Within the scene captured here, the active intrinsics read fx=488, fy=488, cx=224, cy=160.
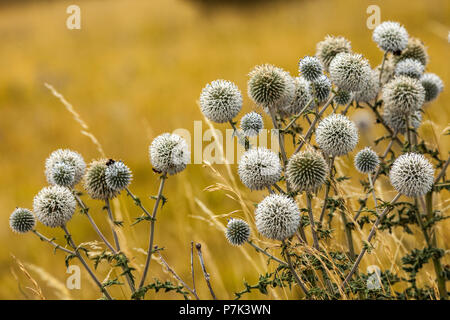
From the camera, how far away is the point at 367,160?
8.39 feet

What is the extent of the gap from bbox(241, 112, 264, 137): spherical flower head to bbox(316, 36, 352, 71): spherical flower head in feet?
2.16

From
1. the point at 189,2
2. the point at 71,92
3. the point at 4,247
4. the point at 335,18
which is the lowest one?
the point at 4,247

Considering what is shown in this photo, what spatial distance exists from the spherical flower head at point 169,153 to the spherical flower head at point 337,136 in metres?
0.63

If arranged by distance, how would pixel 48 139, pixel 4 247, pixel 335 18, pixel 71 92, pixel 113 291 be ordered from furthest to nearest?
1. pixel 335 18
2. pixel 71 92
3. pixel 48 139
4. pixel 4 247
5. pixel 113 291

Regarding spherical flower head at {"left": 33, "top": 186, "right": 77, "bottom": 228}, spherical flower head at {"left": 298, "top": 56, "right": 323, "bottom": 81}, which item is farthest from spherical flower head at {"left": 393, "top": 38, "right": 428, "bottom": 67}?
spherical flower head at {"left": 33, "top": 186, "right": 77, "bottom": 228}

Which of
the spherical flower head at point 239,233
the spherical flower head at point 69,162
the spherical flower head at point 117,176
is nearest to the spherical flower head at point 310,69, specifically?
the spherical flower head at point 239,233

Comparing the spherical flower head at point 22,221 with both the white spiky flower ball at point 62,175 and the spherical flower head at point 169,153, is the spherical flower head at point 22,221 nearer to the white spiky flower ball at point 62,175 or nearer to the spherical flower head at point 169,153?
the white spiky flower ball at point 62,175

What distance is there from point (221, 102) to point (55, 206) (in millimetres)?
908

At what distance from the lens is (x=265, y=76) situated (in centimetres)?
239

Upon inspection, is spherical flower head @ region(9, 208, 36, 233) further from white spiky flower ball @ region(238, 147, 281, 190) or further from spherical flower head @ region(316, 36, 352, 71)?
spherical flower head @ region(316, 36, 352, 71)

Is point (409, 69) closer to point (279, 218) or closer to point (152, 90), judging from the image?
point (279, 218)

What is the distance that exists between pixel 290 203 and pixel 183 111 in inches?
342
